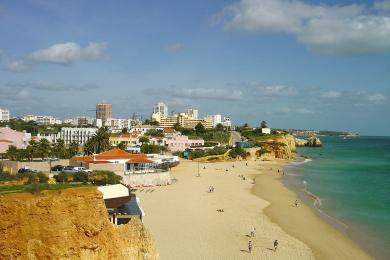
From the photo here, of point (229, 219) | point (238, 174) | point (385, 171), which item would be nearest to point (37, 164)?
point (229, 219)

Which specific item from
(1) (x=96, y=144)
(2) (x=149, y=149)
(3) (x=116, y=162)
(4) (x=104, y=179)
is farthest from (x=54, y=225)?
(2) (x=149, y=149)

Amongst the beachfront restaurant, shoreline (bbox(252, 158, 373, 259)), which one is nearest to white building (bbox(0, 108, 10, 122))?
shoreline (bbox(252, 158, 373, 259))

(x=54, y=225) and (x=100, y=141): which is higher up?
(x=100, y=141)

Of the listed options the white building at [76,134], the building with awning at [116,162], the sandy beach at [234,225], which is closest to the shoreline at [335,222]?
the sandy beach at [234,225]

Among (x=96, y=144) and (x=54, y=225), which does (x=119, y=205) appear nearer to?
(x=54, y=225)

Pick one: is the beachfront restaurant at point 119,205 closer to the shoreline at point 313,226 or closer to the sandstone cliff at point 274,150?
the shoreline at point 313,226

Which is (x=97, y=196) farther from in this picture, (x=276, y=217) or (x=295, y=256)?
(x=276, y=217)
